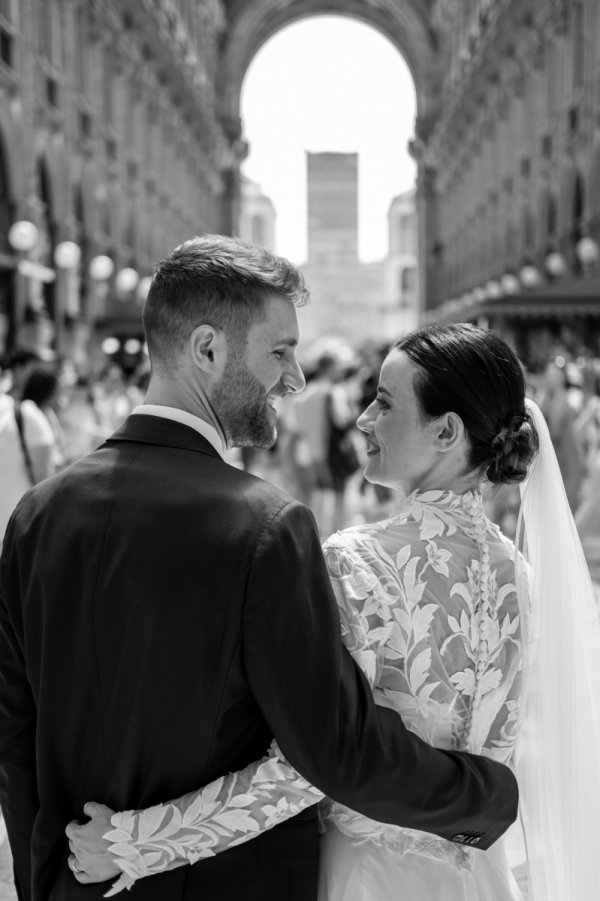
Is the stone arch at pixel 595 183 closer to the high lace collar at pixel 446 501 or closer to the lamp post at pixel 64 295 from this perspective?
the lamp post at pixel 64 295

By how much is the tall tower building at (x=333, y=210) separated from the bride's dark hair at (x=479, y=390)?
113 m

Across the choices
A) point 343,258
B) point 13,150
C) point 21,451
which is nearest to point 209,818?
point 21,451

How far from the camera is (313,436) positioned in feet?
34.2

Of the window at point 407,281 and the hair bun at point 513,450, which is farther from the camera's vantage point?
the window at point 407,281

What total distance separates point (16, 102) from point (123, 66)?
35.5 ft

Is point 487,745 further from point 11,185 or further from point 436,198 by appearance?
point 436,198

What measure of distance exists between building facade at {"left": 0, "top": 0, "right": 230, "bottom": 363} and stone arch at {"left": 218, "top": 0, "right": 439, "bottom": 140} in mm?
13863

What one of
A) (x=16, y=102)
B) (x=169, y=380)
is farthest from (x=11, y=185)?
(x=169, y=380)

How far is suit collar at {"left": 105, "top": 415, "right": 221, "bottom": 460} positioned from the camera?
66.8 inches

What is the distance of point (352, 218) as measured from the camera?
114 metres

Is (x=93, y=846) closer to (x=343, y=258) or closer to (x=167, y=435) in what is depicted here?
(x=167, y=435)

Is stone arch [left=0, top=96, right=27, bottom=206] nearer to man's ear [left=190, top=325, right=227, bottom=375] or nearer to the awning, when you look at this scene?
the awning

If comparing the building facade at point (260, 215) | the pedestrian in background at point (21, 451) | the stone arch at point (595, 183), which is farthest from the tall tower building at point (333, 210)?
the pedestrian in background at point (21, 451)

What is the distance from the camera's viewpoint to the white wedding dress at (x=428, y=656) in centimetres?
179
